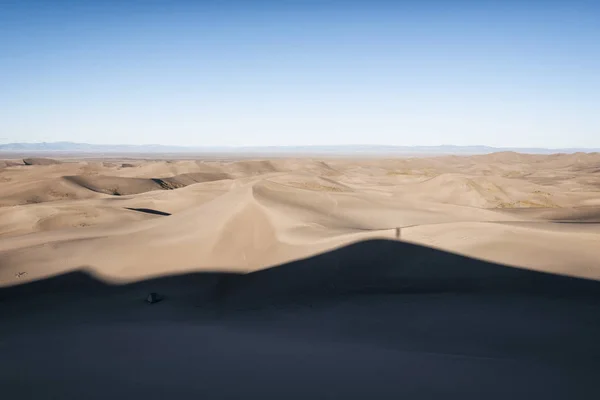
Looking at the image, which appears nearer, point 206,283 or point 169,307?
point 169,307

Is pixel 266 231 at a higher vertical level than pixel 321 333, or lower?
higher

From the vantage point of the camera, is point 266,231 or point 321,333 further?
point 266,231

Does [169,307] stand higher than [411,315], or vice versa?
[411,315]

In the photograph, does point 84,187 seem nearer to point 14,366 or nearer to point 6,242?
point 6,242

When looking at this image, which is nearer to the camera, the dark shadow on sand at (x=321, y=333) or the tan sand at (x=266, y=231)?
the dark shadow on sand at (x=321, y=333)

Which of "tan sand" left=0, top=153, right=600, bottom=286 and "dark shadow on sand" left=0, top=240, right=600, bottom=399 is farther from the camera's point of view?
"tan sand" left=0, top=153, right=600, bottom=286

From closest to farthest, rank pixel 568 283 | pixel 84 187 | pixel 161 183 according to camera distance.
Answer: pixel 568 283 < pixel 84 187 < pixel 161 183

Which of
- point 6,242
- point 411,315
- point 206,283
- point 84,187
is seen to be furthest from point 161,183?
point 411,315

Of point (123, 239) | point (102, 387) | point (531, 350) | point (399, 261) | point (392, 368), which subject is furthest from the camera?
point (123, 239)
